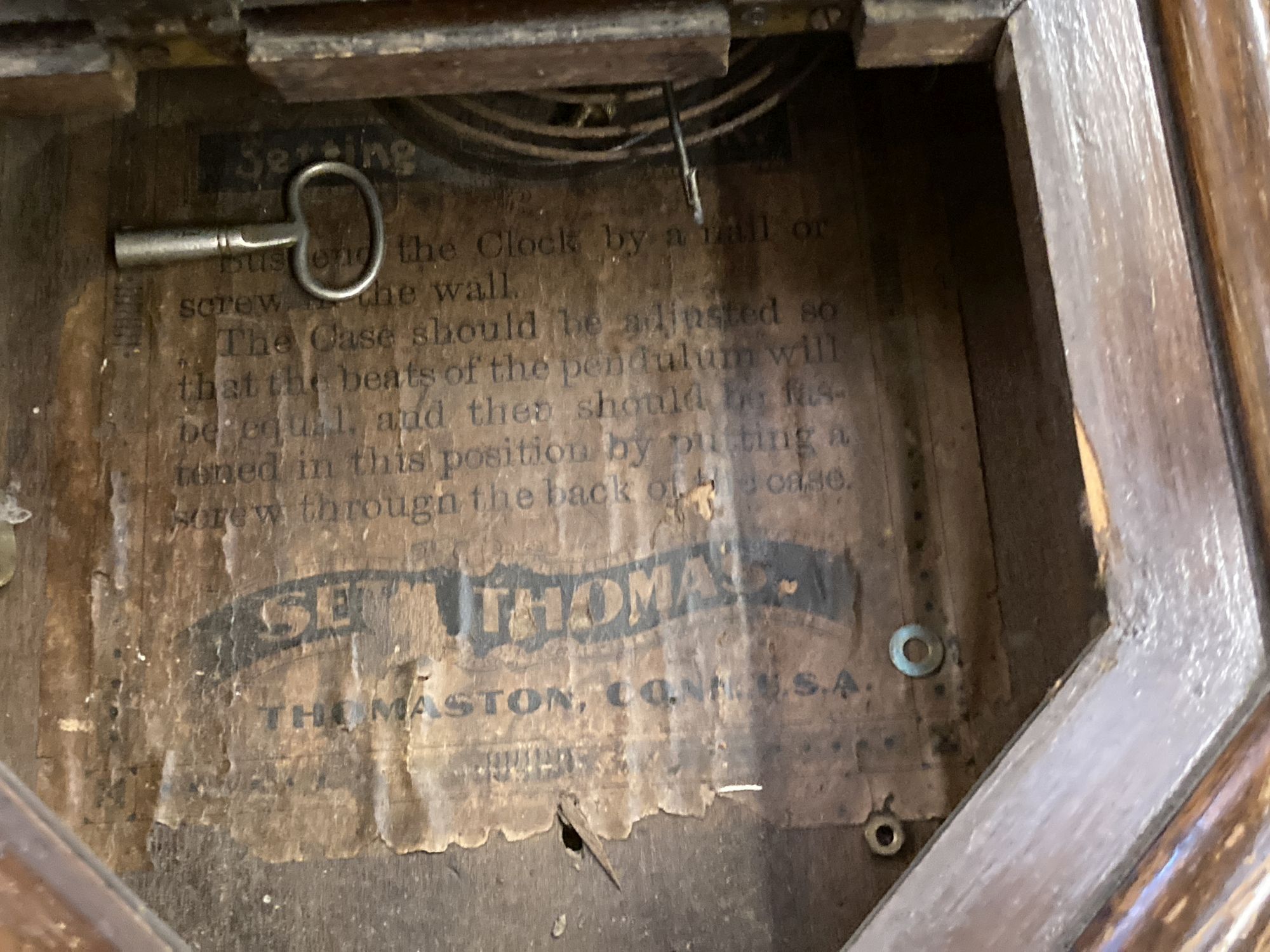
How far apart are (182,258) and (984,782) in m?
0.76

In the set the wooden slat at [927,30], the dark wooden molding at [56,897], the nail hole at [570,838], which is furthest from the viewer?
the nail hole at [570,838]

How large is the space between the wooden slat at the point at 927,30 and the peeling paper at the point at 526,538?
0.23 metres

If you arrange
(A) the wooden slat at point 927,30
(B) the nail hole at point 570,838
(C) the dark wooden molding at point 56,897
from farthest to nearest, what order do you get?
(B) the nail hole at point 570,838, (A) the wooden slat at point 927,30, (C) the dark wooden molding at point 56,897

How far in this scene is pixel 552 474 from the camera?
90cm


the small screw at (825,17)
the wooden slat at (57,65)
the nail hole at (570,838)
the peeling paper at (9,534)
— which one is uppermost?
the wooden slat at (57,65)

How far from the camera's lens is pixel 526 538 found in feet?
2.90

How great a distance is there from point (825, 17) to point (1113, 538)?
368mm

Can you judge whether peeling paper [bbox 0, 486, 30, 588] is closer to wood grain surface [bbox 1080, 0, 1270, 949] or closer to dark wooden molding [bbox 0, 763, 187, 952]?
dark wooden molding [bbox 0, 763, 187, 952]

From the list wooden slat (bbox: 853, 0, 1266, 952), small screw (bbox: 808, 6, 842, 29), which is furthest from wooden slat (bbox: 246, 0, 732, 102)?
wooden slat (bbox: 853, 0, 1266, 952)

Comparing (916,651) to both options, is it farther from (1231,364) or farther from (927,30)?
(927,30)

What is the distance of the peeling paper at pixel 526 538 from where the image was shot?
0.84m

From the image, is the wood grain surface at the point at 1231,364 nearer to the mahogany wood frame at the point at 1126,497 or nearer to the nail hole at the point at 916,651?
the mahogany wood frame at the point at 1126,497

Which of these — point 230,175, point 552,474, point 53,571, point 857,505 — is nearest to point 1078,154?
point 857,505

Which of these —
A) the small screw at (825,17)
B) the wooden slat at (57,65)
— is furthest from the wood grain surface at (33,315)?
Answer: the small screw at (825,17)
